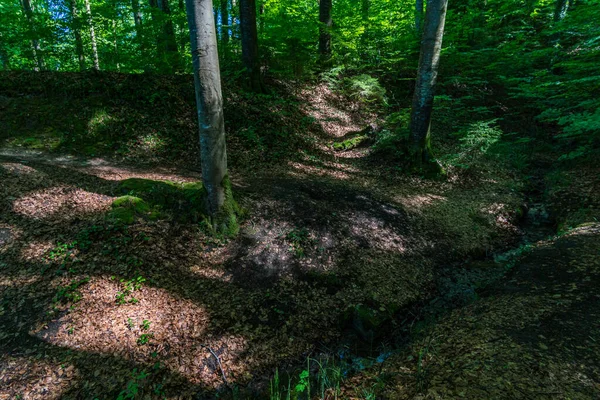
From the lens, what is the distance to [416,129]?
9.59 meters

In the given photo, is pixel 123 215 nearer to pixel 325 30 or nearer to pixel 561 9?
pixel 325 30

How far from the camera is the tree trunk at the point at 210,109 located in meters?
4.82

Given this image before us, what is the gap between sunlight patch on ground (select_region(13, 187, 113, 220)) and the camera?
18.0 ft

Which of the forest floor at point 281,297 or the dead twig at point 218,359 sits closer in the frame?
the forest floor at point 281,297

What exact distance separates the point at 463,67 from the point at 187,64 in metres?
13.5

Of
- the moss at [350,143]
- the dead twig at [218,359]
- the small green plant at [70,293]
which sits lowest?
the dead twig at [218,359]

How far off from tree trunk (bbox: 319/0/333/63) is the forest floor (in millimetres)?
10639

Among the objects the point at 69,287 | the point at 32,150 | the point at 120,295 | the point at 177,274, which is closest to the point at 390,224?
the point at 177,274

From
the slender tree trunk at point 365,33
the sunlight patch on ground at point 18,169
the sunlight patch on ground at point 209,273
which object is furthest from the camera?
the slender tree trunk at point 365,33

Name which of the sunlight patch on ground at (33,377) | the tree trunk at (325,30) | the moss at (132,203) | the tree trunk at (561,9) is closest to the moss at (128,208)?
the moss at (132,203)

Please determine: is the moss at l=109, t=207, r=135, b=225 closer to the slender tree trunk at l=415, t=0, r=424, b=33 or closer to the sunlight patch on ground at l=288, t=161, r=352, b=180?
the sunlight patch on ground at l=288, t=161, r=352, b=180

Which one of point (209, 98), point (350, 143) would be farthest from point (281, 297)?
point (350, 143)

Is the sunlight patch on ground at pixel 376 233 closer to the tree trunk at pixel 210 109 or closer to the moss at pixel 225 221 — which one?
the moss at pixel 225 221

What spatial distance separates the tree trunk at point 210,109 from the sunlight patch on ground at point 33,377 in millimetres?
3161
